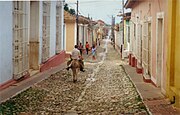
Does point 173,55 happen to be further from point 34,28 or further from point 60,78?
point 34,28

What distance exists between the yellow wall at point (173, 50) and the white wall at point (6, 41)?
4.64 meters

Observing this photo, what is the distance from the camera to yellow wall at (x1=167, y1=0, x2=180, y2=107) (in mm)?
8938

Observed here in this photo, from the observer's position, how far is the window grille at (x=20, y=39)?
12855 millimetres

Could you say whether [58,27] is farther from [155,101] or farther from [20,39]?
[155,101]

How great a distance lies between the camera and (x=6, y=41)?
1176cm

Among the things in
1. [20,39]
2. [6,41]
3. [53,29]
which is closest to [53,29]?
[53,29]

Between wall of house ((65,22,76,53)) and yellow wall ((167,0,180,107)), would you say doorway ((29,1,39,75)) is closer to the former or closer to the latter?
yellow wall ((167,0,180,107))

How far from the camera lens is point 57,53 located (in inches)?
891

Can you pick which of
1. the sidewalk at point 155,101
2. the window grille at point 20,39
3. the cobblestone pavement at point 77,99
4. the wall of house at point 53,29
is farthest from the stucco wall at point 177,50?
the wall of house at point 53,29

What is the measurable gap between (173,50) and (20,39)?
5911mm

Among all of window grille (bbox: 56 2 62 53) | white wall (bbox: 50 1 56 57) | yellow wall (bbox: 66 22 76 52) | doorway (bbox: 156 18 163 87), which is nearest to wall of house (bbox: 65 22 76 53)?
yellow wall (bbox: 66 22 76 52)

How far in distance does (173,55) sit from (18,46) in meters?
5.75

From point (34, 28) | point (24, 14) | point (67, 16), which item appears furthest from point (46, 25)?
point (67, 16)

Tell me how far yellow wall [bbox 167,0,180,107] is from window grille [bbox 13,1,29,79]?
5.28 metres
